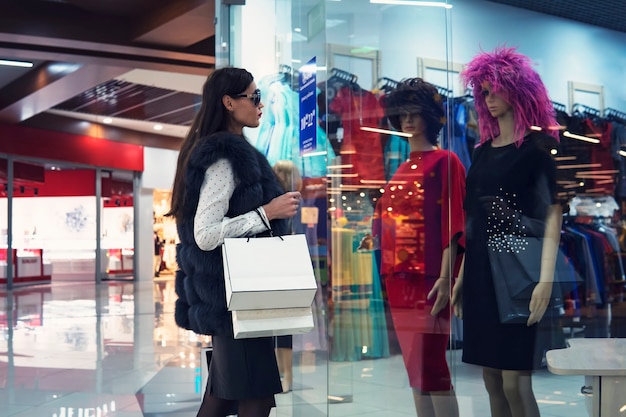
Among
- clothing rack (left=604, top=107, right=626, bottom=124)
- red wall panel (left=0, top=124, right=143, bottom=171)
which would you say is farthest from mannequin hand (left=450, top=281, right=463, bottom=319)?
red wall panel (left=0, top=124, right=143, bottom=171)

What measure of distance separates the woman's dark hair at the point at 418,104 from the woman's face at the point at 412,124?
0.01 m

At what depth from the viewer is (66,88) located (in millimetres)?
10414

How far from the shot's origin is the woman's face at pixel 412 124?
2.50 m

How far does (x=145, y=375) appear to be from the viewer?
476 cm

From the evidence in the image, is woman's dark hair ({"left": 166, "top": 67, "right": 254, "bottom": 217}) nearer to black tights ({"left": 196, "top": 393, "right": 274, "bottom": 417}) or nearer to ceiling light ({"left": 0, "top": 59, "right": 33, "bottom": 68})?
black tights ({"left": 196, "top": 393, "right": 274, "bottom": 417})

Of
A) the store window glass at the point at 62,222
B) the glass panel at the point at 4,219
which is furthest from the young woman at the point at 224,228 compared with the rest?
the store window glass at the point at 62,222

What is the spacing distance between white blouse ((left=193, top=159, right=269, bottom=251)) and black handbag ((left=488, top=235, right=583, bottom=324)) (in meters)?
0.86

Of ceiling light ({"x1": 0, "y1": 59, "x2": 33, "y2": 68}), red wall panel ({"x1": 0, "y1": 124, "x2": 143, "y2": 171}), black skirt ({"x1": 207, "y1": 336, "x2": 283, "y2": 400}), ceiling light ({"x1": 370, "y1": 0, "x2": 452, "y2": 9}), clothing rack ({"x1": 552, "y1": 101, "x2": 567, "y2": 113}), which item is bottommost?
black skirt ({"x1": 207, "y1": 336, "x2": 283, "y2": 400})

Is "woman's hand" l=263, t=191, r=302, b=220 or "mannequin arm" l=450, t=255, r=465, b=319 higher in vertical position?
"woman's hand" l=263, t=191, r=302, b=220

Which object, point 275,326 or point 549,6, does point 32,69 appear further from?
point 275,326

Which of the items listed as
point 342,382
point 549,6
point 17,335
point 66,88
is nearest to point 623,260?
point 549,6

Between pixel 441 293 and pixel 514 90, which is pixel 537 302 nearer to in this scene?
pixel 441 293

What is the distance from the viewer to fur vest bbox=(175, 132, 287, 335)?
5.98 feet

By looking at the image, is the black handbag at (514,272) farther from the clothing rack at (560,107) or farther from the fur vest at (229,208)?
the clothing rack at (560,107)
